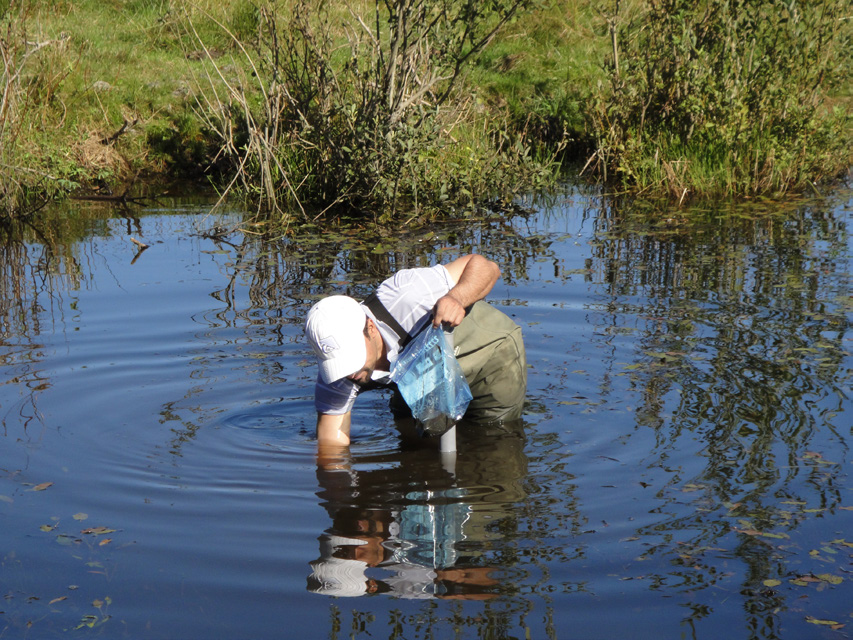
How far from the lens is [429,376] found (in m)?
4.23

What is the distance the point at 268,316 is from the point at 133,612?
3.98m

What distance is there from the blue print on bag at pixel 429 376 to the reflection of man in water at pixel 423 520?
0.42 m

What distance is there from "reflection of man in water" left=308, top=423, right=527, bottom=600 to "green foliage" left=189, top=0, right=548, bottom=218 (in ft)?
17.3

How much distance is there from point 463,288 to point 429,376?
42 cm

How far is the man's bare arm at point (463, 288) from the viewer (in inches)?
161

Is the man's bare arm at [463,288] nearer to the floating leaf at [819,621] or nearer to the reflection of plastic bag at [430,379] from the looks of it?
the reflection of plastic bag at [430,379]

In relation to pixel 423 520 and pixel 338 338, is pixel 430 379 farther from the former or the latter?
pixel 423 520

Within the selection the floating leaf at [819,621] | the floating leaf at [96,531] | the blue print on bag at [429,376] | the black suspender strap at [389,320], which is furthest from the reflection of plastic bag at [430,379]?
the floating leaf at [819,621]

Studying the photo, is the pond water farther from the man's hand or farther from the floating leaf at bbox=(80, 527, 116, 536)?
the man's hand

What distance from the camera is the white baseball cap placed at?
409 cm

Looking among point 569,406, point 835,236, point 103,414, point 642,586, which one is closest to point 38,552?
point 103,414

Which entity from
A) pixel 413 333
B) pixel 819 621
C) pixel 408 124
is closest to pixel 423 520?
pixel 413 333

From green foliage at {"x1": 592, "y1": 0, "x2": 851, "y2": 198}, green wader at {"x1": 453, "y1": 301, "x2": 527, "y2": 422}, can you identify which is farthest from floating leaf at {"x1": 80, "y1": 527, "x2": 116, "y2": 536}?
green foliage at {"x1": 592, "y1": 0, "x2": 851, "y2": 198}

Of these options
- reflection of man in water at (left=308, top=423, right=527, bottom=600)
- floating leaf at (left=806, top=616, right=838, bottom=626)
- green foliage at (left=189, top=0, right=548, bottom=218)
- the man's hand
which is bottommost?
floating leaf at (left=806, top=616, right=838, bottom=626)
